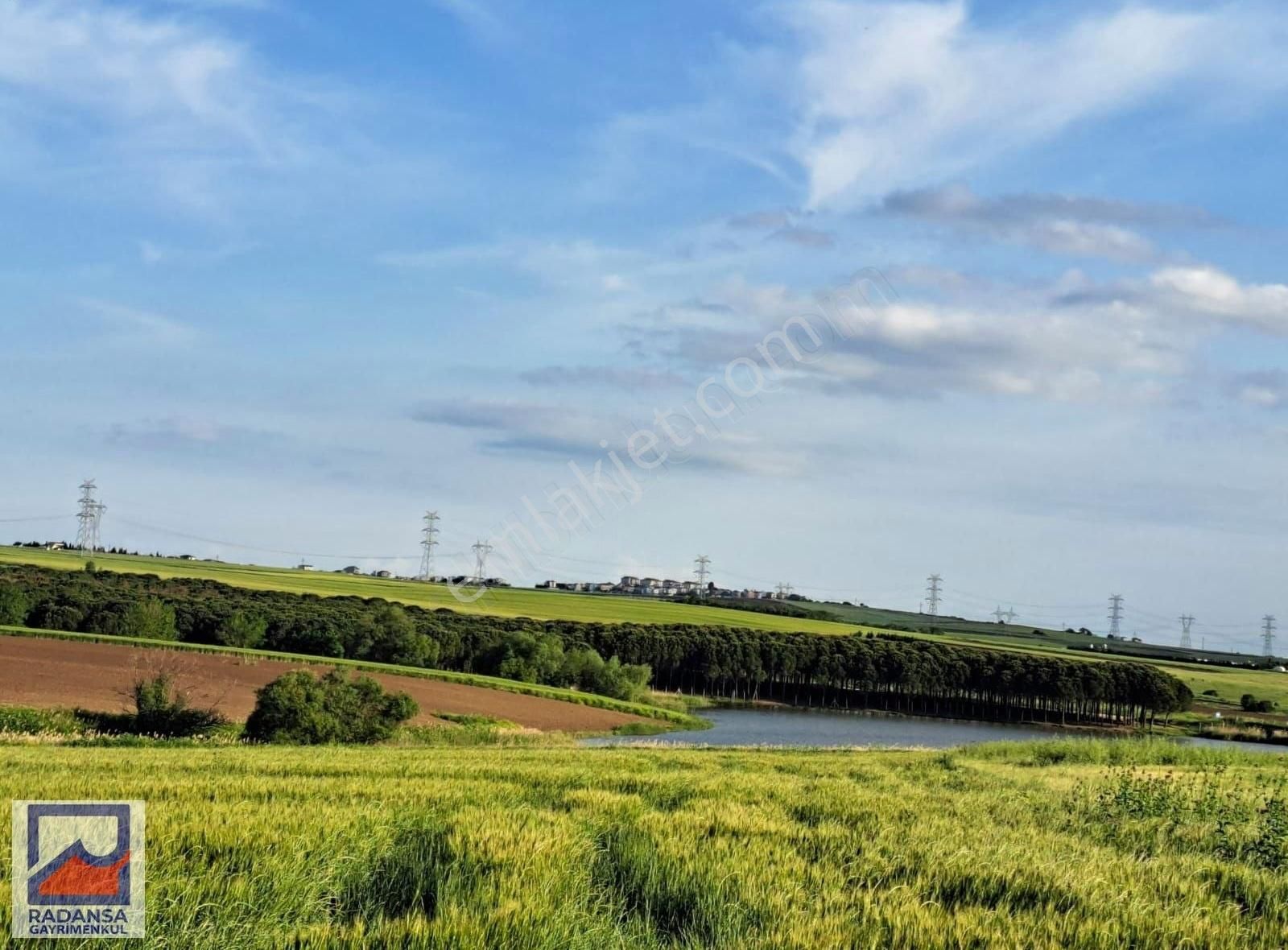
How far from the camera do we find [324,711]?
4166cm

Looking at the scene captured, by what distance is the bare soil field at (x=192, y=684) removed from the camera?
51.9 m

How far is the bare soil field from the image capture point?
170ft

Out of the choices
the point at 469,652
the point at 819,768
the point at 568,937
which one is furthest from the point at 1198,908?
the point at 469,652

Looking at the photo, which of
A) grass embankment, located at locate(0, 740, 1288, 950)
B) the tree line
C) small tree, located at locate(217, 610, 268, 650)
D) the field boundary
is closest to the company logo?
grass embankment, located at locate(0, 740, 1288, 950)

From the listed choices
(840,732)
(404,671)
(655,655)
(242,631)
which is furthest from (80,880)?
(655,655)

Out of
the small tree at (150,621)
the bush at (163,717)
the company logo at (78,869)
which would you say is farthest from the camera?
the small tree at (150,621)

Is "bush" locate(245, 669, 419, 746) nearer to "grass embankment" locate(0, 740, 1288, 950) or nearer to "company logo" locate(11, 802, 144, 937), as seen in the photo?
"grass embankment" locate(0, 740, 1288, 950)

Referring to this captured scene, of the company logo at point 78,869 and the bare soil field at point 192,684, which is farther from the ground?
the company logo at point 78,869

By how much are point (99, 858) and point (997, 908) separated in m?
5.88

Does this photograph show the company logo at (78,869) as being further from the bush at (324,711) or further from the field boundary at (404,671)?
the field boundary at (404,671)

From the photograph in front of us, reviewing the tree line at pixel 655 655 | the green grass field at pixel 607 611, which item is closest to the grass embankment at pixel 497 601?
the green grass field at pixel 607 611

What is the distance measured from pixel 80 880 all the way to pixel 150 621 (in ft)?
299

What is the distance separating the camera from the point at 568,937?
644cm

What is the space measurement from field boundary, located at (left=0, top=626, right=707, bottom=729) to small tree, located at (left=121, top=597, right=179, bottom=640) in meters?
2.44
